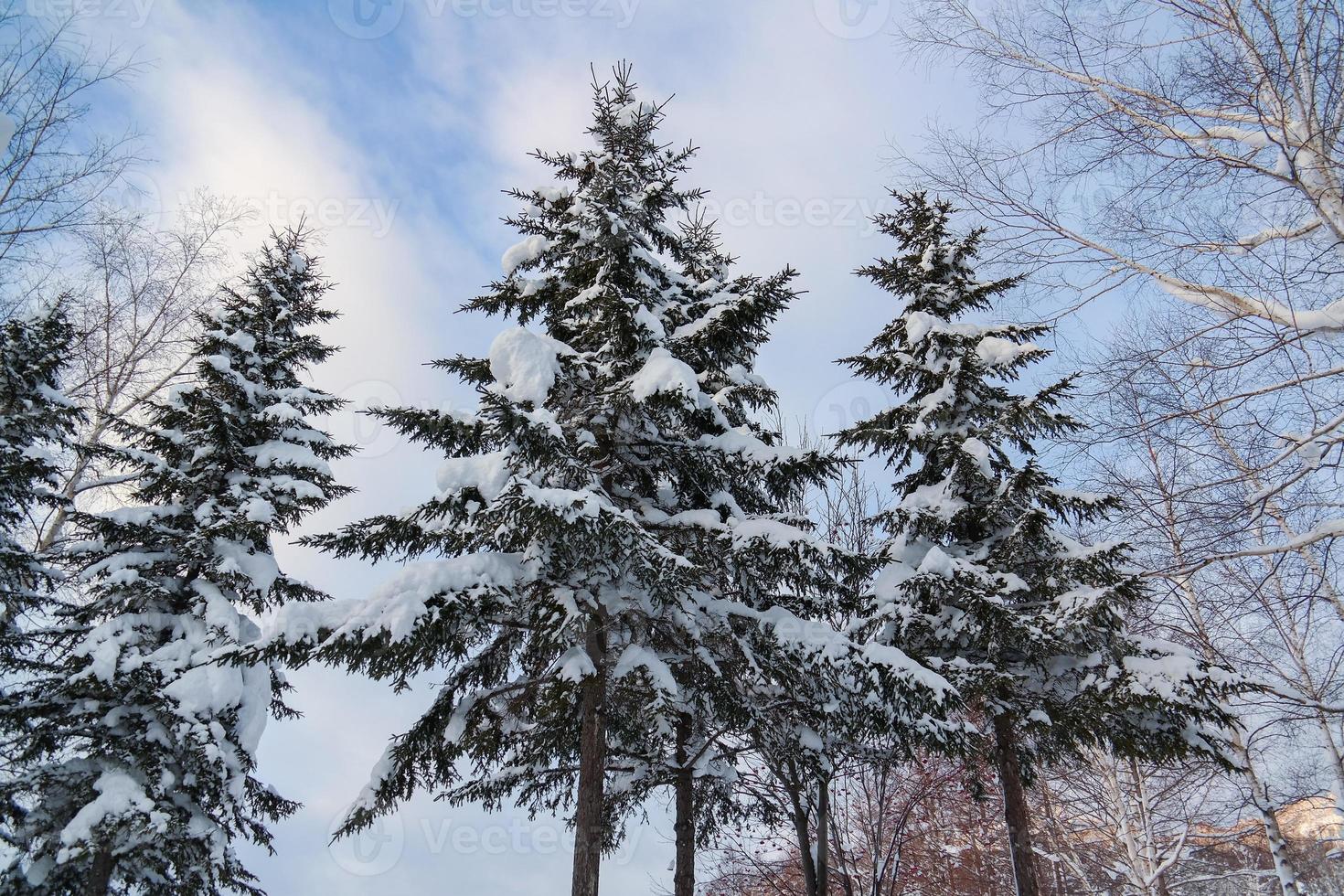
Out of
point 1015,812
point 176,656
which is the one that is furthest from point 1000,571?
point 176,656

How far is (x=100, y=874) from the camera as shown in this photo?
10078 millimetres

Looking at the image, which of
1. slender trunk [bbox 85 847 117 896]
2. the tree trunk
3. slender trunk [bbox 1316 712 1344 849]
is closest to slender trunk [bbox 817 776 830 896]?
the tree trunk

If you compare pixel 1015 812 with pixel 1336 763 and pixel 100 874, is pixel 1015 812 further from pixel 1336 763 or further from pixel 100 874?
pixel 100 874

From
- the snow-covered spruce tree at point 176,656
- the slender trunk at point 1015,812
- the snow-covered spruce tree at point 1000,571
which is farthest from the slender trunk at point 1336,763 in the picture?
the snow-covered spruce tree at point 176,656

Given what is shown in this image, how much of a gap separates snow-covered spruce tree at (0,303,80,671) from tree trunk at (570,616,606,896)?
951 cm

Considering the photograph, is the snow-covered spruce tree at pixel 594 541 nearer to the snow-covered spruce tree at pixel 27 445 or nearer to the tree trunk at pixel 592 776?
the tree trunk at pixel 592 776

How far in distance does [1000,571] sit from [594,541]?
6.26 metres

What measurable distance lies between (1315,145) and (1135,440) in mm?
2415

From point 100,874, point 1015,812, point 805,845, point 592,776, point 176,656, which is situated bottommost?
point 100,874

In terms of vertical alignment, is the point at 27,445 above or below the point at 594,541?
above

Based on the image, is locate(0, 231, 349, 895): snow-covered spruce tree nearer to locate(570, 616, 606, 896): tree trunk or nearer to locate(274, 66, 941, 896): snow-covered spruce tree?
locate(274, 66, 941, 896): snow-covered spruce tree

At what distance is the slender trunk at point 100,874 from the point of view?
1002cm

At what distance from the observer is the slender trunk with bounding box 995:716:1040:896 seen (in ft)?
30.5

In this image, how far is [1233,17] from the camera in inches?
202
